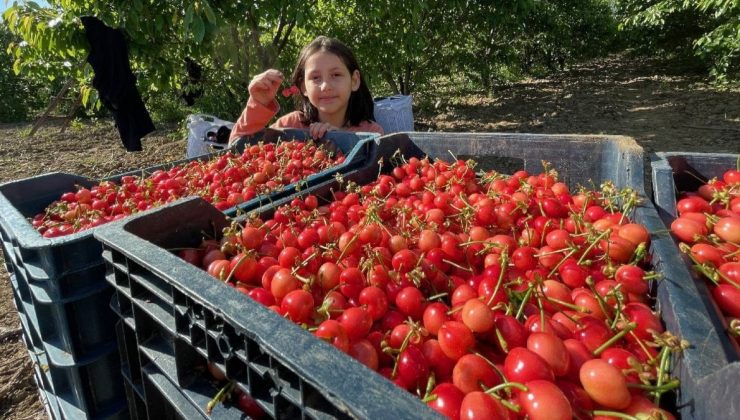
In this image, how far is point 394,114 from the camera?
4.97 meters

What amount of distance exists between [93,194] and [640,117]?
8.07 m

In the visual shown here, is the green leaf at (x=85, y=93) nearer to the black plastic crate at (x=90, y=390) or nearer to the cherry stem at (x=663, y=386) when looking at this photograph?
the black plastic crate at (x=90, y=390)

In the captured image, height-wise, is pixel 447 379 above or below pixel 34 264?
below

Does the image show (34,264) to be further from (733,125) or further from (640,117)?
(640,117)

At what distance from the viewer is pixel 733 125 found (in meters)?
6.26

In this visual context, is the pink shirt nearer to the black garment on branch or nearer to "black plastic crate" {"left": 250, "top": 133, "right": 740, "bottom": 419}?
"black plastic crate" {"left": 250, "top": 133, "right": 740, "bottom": 419}

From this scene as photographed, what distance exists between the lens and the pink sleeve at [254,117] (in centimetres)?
259

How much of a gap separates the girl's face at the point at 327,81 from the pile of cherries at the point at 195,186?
1.14ft

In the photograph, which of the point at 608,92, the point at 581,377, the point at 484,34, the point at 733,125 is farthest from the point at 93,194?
the point at 608,92

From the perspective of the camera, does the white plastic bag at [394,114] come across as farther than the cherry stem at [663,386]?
Yes

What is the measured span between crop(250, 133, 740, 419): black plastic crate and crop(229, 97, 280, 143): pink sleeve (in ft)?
2.64

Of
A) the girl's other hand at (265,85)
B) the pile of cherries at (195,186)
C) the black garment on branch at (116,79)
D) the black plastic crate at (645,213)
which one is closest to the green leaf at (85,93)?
the black garment on branch at (116,79)

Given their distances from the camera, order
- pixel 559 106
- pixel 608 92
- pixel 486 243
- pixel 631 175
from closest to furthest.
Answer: pixel 486 243 → pixel 631 175 → pixel 559 106 → pixel 608 92

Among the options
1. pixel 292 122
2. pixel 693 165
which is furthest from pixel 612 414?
pixel 292 122
